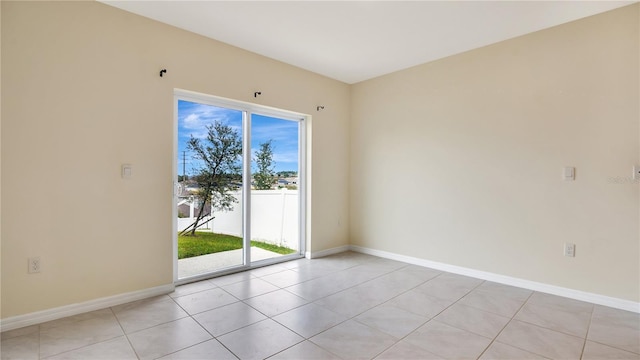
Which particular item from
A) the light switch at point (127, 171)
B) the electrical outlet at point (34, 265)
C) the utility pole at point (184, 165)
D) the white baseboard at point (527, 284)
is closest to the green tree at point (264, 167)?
the utility pole at point (184, 165)

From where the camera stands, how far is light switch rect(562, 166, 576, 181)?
2.89 metres

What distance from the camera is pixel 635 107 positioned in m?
2.62

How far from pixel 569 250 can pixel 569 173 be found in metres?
0.74

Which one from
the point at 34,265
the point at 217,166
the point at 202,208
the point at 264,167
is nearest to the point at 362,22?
the point at 264,167

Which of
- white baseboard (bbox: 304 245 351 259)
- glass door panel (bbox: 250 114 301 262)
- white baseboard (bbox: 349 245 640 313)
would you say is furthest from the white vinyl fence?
white baseboard (bbox: 349 245 640 313)

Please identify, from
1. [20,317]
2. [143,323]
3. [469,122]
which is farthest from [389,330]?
[20,317]

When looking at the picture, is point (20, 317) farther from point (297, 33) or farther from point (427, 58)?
point (427, 58)

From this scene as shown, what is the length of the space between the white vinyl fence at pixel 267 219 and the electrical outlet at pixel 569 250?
3.10m

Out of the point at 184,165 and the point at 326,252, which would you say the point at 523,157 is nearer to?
the point at 326,252

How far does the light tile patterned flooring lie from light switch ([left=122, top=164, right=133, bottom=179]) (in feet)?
3.78

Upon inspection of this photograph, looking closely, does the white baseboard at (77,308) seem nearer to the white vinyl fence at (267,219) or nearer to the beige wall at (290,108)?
the beige wall at (290,108)

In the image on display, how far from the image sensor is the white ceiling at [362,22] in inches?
104

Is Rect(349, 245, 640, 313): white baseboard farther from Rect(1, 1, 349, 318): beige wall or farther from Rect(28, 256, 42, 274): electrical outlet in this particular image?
Rect(28, 256, 42, 274): electrical outlet

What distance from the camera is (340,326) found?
235cm
